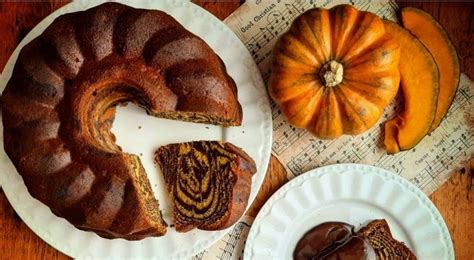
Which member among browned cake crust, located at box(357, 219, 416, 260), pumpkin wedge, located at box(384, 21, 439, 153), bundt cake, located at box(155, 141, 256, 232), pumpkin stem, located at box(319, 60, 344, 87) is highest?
pumpkin stem, located at box(319, 60, 344, 87)

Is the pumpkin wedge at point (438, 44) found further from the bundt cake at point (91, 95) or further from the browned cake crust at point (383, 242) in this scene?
the bundt cake at point (91, 95)

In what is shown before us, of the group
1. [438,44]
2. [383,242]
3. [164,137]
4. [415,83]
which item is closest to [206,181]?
[164,137]

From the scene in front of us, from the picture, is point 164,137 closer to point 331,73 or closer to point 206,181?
point 206,181

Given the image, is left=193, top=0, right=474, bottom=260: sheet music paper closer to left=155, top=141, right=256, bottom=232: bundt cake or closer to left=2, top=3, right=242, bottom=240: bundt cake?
left=155, top=141, right=256, bottom=232: bundt cake

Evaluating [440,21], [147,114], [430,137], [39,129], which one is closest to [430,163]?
[430,137]

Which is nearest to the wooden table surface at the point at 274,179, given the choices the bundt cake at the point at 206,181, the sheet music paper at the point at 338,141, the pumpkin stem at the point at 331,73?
the sheet music paper at the point at 338,141

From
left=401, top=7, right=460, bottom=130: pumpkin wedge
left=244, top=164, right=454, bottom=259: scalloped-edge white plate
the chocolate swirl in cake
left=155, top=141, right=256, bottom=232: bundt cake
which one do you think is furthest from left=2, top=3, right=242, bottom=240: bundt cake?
left=401, top=7, right=460, bottom=130: pumpkin wedge
